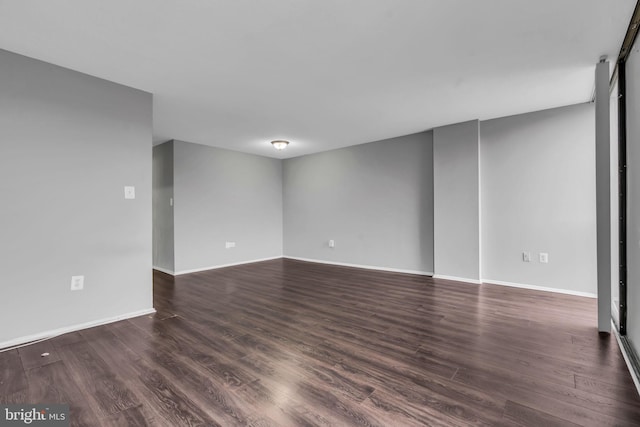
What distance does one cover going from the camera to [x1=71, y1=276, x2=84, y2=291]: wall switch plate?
106 inches

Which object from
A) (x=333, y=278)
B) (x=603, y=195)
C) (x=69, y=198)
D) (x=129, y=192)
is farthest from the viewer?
(x=333, y=278)

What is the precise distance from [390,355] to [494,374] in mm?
672

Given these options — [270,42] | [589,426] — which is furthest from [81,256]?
[589,426]

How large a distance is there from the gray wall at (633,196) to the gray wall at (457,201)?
2.01 m

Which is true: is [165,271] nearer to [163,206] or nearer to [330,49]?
[163,206]

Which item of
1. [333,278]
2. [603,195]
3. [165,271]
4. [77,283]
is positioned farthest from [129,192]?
[603,195]

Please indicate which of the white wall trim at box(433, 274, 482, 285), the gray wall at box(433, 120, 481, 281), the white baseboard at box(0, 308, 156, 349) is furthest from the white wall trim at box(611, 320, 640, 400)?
the white baseboard at box(0, 308, 156, 349)

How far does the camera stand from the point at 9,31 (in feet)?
6.98

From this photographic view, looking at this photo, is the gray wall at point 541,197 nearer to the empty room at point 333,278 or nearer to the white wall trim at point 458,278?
the empty room at point 333,278

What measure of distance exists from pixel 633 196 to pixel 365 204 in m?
3.90

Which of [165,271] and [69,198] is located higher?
[69,198]

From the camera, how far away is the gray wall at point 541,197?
12.2 feet

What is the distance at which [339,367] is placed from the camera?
80.7 inches

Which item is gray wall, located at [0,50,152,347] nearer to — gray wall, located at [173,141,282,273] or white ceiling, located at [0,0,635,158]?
white ceiling, located at [0,0,635,158]
